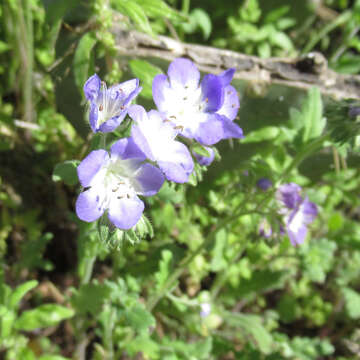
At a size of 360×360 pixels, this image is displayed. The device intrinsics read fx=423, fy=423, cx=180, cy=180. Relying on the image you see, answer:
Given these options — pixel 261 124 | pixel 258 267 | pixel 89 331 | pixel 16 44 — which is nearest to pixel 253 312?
pixel 258 267

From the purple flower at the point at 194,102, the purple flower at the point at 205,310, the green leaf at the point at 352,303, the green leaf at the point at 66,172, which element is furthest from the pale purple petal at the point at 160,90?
the green leaf at the point at 352,303

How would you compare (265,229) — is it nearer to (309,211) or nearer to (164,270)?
(309,211)

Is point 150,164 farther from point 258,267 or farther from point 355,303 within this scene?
point 355,303

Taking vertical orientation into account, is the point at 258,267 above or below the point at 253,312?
above

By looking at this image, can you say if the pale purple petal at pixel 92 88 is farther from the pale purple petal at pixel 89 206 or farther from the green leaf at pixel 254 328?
the green leaf at pixel 254 328

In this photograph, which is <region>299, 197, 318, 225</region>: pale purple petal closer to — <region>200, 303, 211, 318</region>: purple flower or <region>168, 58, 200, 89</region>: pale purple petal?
<region>200, 303, 211, 318</region>: purple flower

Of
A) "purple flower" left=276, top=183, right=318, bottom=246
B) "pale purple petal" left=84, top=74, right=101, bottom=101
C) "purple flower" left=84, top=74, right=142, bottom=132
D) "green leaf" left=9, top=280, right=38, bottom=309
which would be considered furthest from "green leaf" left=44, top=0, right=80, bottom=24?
"purple flower" left=276, top=183, right=318, bottom=246

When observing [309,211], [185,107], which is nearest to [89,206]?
[185,107]
